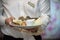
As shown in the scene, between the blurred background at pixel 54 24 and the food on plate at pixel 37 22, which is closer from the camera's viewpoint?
the food on plate at pixel 37 22

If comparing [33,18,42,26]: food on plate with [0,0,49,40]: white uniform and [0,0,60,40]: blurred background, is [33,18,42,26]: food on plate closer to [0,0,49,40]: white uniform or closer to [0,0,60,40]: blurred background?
[0,0,49,40]: white uniform

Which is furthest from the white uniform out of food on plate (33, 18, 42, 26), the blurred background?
the blurred background

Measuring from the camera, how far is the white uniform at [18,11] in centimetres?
98

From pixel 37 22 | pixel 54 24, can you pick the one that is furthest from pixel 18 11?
pixel 54 24

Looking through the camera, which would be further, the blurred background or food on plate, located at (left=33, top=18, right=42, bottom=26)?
the blurred background

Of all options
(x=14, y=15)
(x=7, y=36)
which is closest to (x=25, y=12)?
(x=14, y=15)

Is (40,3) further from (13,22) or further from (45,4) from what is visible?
(13,22)

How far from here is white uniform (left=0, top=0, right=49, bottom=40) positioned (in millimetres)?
979

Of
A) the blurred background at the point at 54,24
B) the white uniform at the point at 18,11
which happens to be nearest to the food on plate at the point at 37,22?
the white uniform at the point at 18,11

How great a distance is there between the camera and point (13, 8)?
100cm

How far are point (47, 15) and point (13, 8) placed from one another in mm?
225

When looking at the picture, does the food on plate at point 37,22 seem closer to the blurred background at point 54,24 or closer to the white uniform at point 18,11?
the white uniform at point 18,11

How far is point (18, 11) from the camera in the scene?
997 millimetres

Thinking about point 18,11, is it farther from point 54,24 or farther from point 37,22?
point 54,24
